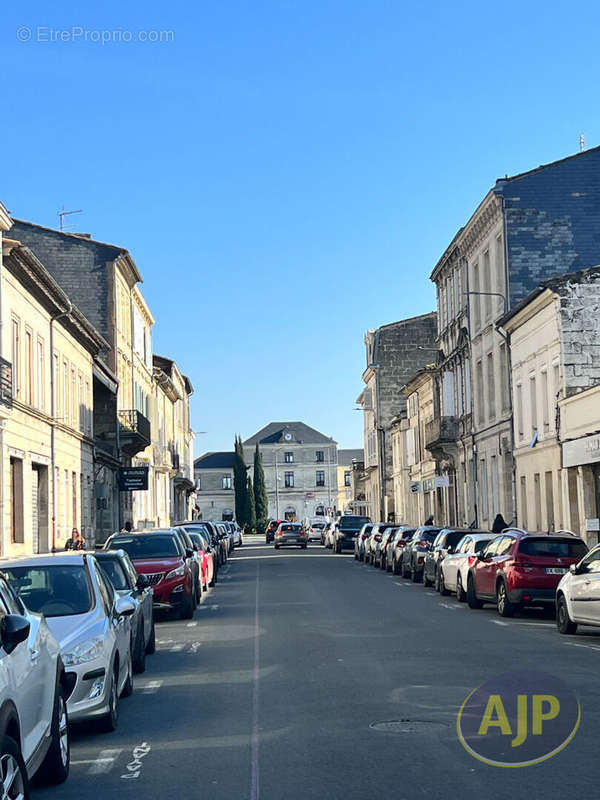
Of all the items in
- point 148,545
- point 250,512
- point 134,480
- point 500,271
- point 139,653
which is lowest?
point 139,653

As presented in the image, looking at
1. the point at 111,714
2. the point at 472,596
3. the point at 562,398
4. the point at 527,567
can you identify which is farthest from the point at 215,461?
the point at 111,714

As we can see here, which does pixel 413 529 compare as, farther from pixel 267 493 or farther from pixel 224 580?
pixel 267 493

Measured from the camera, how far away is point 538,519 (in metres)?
39.8

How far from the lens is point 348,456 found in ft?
593

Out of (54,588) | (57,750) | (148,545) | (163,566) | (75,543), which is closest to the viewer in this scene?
(57,750)

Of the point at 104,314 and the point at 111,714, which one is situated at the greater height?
the point at 104,314

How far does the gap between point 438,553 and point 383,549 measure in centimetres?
1247

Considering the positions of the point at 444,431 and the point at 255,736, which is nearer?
the point at 255,736

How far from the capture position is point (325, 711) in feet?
34.9

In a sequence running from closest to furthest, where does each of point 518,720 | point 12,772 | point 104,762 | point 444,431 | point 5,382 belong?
1. point 12,772
2. point 104,762
3. point 518,720
4. point 5,382
5. point 444,431

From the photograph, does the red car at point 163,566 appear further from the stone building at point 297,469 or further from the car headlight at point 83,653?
the stone building at point 297,469

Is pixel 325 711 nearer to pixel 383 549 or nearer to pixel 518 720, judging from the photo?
pixel 518 720

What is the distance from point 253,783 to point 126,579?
7.01 m

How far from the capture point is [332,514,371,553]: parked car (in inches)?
2410
